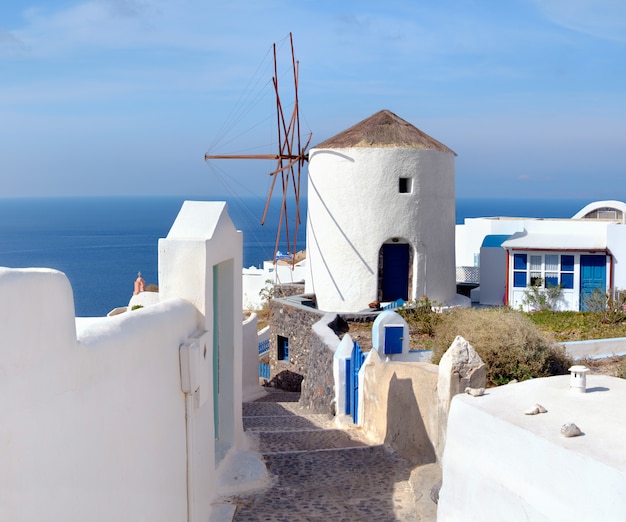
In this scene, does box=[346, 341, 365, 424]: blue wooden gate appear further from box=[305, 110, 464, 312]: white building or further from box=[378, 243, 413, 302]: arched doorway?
box=[378, 243, 413, 302]: arched doorway

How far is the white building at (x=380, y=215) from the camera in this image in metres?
19.3

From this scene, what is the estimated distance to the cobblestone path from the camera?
7.73 metres

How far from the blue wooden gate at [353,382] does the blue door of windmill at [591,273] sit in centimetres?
934

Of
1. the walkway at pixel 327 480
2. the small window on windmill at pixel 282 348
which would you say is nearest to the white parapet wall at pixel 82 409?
the walkway at pixel 327 480

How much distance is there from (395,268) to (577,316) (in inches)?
178

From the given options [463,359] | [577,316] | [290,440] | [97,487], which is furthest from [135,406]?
[577,316]

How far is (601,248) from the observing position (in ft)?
63.6

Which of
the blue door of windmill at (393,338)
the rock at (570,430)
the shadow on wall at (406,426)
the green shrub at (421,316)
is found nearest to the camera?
the rock at (570,430)

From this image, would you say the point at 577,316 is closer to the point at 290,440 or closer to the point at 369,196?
the point at 369,196

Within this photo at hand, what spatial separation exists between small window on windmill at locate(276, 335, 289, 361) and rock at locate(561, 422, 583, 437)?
15.3 metres

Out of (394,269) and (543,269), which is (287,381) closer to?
(394,269)

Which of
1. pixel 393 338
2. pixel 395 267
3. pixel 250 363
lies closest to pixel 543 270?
pixel 395 267

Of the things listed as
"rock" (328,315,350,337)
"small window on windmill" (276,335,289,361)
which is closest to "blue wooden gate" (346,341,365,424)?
"rock" (328,315,350,337)

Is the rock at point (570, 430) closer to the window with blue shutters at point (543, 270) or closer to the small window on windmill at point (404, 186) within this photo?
the small window on windmill at point (404, 186)
